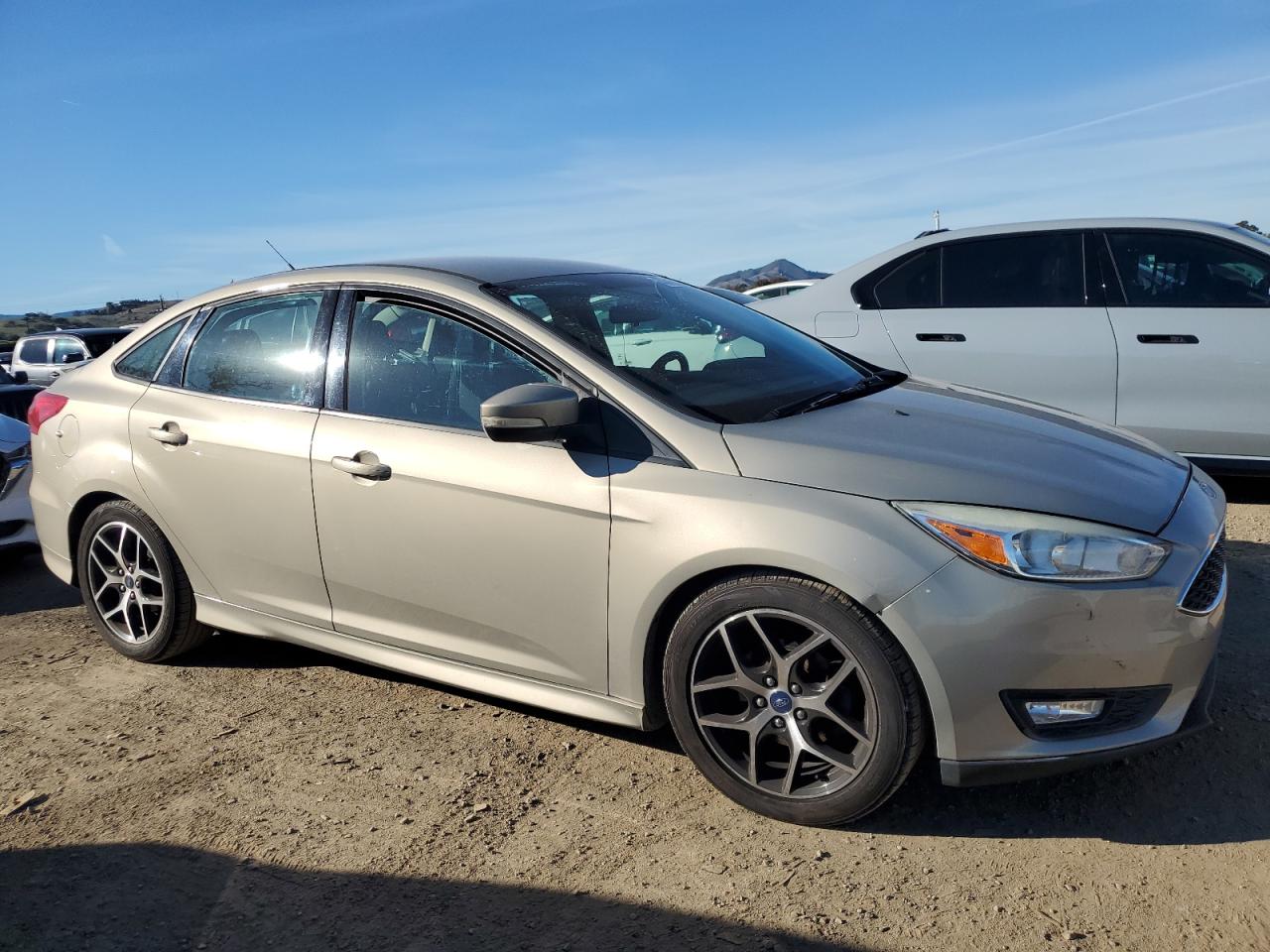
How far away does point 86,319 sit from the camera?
38.3 metres

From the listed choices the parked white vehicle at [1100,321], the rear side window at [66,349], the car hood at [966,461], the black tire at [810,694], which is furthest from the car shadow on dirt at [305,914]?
the rear side window at [66,349]

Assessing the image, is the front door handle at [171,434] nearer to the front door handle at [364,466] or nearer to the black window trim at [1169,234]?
the front door handle at [364,466]

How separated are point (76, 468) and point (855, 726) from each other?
3364 millimetres

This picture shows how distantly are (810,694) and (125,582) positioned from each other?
298 cm

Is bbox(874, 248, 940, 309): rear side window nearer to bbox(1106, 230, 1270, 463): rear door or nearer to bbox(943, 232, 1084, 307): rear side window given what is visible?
bbox(943, 232, 1084, 307): rear side window

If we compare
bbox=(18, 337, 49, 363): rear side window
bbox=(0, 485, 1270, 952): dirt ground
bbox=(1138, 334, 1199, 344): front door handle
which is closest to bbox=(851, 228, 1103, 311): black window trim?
bbox=(1138, 334, 1199, 344): front door handle

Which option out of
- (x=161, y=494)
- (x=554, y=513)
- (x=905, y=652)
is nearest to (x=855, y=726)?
(x=905, y=652)

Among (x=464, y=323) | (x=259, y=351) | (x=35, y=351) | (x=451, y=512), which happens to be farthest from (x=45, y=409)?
(x=35, y=351)

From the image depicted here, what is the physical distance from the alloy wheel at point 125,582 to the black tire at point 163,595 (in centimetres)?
1

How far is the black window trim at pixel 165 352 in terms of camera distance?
4309 millimetres

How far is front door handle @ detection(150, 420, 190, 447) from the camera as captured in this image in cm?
402

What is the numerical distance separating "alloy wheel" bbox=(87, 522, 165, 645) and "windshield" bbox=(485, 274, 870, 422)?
1.94m

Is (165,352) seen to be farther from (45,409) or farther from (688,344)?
(688,344)

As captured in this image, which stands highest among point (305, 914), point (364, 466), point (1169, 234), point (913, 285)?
point (1169, 234)
